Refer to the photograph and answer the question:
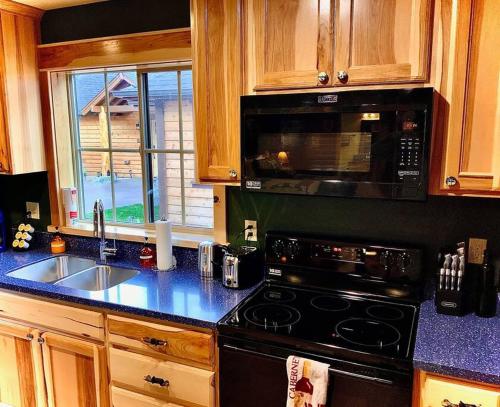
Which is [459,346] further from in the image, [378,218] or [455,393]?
[378,218]

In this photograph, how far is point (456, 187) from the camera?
5.30 feet

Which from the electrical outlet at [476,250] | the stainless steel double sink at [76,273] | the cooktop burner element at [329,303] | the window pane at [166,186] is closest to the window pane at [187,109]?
the window pane at [166,186]

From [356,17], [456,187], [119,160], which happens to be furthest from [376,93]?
[119,160]

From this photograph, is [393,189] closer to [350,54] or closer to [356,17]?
[350,54]

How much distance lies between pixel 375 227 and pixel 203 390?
1026mm

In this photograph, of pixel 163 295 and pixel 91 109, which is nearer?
pixel 163 295

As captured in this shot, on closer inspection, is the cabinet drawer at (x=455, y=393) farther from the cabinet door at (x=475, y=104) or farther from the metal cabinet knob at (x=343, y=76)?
the metal cabinet knob at (x=343, y=76)

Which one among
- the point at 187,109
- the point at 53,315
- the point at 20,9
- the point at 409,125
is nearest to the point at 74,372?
the point at 53,315

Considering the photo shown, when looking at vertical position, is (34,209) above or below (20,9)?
below

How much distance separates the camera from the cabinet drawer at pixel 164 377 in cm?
178

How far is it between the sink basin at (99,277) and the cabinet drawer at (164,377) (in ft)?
1.80

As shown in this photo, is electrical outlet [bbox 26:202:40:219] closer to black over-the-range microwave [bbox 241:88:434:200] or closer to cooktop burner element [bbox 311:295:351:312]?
black over-the-range microwave [bbox 241:88:434:200]

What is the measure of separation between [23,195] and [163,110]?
116cm

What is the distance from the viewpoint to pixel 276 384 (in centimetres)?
162
